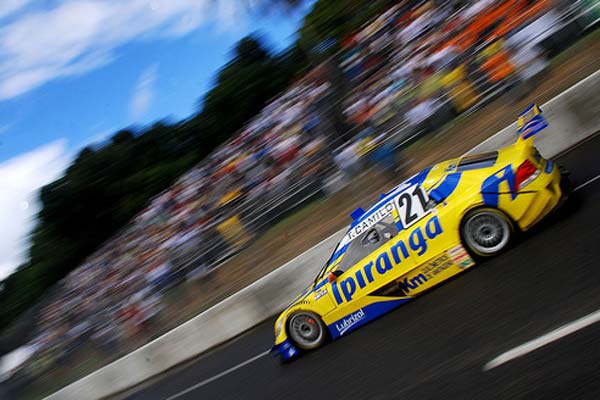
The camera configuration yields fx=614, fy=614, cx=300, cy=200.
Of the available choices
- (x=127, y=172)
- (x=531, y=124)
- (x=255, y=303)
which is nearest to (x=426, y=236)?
(x=531, y=124)

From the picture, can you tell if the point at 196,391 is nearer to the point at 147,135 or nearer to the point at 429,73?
the point at 429,73

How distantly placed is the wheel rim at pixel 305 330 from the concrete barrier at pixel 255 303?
2.60 metres

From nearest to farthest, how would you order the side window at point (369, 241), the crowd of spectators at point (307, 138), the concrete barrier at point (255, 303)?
1. the side window at point (369, 241)
2. the concrete barrier at point (255, 303)
3. the crowd of spectators at point (307, 138)

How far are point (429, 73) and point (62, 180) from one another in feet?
83.8

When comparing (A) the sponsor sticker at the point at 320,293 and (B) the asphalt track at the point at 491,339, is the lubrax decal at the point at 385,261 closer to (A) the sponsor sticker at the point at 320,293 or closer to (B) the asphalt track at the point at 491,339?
(A) the sponsor sticker at the point at 320,293

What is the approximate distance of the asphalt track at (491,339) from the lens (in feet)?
15.3

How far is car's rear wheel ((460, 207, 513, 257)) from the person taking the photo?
688 centimetres

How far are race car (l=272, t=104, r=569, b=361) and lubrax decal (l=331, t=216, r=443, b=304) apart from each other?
0.04 feet

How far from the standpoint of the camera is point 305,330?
8242 millimetres

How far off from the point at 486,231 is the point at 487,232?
0.02 metres

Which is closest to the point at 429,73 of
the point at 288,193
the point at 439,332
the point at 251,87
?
the point at 288,193

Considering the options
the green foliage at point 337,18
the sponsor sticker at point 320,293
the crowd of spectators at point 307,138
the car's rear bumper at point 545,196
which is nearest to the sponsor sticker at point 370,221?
the sponsor sticker at point 320,293

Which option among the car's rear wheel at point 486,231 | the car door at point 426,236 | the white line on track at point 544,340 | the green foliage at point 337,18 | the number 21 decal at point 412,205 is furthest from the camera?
the green foliage at point 337,18

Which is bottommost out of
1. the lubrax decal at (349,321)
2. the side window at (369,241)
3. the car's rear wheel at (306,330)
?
the lubrax decal at (349,321)
